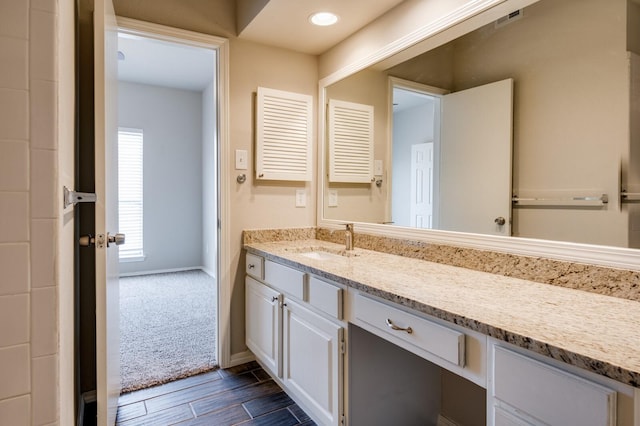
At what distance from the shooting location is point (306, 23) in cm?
222

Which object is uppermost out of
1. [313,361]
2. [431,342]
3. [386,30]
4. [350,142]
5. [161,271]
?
[386,30]

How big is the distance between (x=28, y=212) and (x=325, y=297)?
112cm

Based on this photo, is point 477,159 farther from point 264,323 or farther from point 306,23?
point 264,323

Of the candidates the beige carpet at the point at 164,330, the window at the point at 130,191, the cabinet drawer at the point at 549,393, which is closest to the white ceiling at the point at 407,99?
the cabinet drawer at the point at 549,393

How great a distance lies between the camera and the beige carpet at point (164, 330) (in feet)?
7.82

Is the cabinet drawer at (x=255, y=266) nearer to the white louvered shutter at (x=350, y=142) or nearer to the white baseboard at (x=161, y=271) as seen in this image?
the white louvered shutter at (x=350, y=142)

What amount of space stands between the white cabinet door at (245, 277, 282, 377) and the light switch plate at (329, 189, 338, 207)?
2.52 ft

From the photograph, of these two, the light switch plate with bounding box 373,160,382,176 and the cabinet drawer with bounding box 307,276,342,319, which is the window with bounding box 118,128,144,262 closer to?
the light switch plate with bounding box 373,160,382,176

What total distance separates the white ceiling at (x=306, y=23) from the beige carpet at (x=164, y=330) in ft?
7.29

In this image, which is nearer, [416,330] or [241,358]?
[416,330]

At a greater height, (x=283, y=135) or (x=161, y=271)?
(x=283, y=135)

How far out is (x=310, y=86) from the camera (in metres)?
2.70

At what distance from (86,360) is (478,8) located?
103 inches

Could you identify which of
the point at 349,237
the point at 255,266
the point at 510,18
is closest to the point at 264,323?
the point at 255,266
